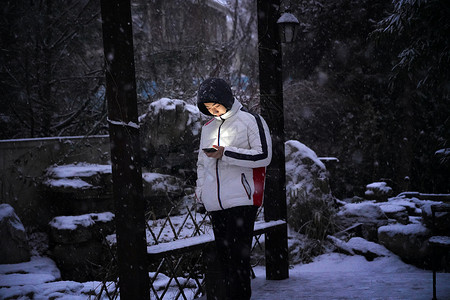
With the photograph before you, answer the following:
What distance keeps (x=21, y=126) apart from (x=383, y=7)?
30.9 feet

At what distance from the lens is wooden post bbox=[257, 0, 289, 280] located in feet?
13.1

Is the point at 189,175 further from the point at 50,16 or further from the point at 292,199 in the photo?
the point at 50,16

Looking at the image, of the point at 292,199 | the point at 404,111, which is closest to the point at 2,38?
the point at 292,199

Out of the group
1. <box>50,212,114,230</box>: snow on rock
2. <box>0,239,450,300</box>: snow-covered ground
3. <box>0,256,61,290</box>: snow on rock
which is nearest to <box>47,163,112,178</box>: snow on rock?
<box>50,212,114,230</box>: snow on rock

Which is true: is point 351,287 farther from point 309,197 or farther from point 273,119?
point 309,197

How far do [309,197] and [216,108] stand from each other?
441 cm

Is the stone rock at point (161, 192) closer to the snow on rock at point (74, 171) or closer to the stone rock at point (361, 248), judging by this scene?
the snow on rock at point (74, 171)

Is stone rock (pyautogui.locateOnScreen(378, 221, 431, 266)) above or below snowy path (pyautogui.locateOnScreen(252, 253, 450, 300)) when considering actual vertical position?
below

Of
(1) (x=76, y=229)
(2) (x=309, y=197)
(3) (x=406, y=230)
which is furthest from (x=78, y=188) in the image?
(3) (x=406, y=230)

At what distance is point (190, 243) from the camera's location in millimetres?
3029

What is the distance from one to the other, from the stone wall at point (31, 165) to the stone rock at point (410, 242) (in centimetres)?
568

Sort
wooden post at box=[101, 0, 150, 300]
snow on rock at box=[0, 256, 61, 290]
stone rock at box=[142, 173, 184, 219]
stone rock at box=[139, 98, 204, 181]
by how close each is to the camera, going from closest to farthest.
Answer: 1. wooden post at box=[101, 0, 150, 300]
2. snow on rock at box=[0, 256, 61, 290]
3. stone rock at box=[142, 173, 184, 219]
4. stone rock at box=[139, 98, 204, 181]

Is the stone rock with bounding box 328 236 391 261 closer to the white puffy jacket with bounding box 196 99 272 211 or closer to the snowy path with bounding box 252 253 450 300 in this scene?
the snowy path with bounding box 252 253 450 300

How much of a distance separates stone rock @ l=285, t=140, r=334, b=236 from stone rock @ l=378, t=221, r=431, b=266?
1079 millimetres
